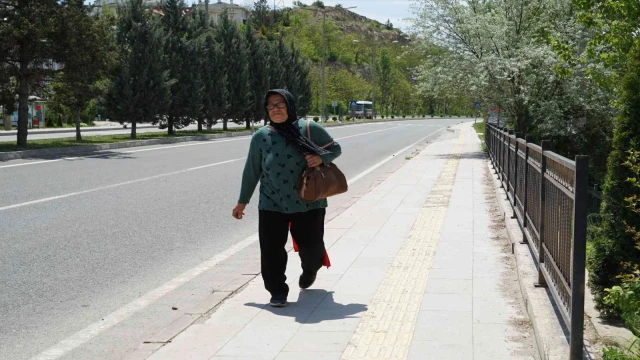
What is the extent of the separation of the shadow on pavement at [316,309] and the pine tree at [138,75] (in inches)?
1292

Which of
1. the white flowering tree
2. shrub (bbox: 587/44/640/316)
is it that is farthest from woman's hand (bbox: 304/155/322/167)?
the white flowering tree

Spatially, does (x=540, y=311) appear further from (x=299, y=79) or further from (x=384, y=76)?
(x=384, y=76)

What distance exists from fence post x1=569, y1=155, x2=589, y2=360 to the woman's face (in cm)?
237

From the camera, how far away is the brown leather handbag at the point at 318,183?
6.10 metres

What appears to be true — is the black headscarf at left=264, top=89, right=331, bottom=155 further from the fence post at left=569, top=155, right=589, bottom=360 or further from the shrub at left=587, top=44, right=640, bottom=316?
the fence post at left=569, top=155, right=589, bottom=360

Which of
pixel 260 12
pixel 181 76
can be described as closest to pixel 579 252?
pixel 181 76

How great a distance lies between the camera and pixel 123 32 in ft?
131

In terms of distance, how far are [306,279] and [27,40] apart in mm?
24276

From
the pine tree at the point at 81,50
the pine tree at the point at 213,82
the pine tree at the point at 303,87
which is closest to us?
the pine tree at the point at 81,50

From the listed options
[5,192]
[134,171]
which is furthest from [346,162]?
[5,192]

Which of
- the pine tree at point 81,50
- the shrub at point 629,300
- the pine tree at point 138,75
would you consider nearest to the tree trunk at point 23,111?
the pine tree at point 81,50

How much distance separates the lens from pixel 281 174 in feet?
20.4

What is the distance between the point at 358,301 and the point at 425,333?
1.06 m

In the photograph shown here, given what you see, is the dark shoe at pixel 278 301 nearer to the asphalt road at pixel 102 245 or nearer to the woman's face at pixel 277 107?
the asphalt road at pixel 102 245
